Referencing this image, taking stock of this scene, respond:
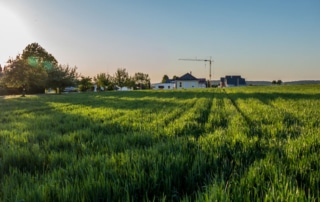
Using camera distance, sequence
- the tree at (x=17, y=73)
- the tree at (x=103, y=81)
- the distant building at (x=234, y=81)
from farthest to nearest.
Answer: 1. the distant building at (x=234, y=81)
2. the tree at (x=103, y=81)
3. the tree at (x=17, y=73)

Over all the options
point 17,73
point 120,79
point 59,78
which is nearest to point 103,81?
point 120,79

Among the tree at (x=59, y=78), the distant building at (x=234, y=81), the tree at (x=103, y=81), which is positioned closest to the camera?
the tree at (x=59, y=78)

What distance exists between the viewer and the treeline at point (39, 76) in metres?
37.0

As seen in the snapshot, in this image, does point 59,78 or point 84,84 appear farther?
point 84,84

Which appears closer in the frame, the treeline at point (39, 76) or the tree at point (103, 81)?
the treeline at point (39, 76)

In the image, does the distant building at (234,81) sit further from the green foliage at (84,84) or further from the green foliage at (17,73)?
the green foliage at (17,73)

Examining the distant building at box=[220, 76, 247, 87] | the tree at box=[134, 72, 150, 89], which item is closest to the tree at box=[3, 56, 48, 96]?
the tree at box=[134, 72, 150, 89]

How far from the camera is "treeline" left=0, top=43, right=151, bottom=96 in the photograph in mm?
37000

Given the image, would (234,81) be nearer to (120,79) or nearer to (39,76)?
(120,79)

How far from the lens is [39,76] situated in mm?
41062

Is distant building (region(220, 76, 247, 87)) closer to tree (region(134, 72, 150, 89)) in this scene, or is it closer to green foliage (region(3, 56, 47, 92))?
tree (region(134, 72, 150, 89))

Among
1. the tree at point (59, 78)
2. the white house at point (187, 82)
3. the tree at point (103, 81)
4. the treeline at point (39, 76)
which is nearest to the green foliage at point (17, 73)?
the treeline at point (39, 76)

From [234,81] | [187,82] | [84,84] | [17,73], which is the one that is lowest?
[84,84]

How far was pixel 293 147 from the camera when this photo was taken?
3.52 metres
